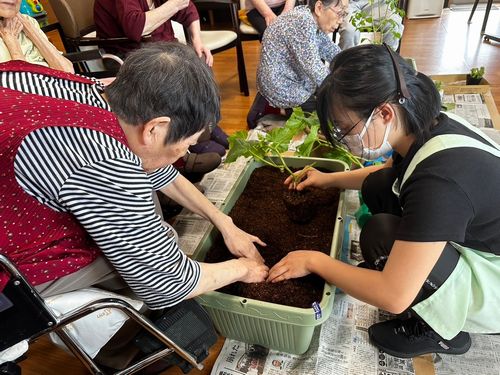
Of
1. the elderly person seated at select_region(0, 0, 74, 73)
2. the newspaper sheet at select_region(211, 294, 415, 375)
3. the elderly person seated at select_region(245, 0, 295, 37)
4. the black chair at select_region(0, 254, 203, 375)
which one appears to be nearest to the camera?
the black chair at select_region(0, 254, 203, 375)

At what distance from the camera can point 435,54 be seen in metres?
3.16

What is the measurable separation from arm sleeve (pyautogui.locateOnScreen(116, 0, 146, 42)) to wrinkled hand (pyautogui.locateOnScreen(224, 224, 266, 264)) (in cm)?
129

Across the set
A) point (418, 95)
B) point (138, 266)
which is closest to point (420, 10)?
point (418, 95)

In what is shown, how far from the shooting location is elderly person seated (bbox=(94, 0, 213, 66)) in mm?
1843

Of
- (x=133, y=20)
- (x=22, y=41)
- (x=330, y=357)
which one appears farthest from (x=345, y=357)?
(x=22, y=41)

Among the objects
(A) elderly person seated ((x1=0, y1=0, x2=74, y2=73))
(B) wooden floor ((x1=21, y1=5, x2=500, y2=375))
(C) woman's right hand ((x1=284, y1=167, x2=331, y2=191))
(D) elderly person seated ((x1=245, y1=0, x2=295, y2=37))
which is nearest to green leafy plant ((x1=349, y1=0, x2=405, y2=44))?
(D) elderly person seated ((x1=245, y1=0, x2=295, y2=37))

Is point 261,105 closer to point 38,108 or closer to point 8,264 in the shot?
point 38,108

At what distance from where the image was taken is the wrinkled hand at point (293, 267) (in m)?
1.00

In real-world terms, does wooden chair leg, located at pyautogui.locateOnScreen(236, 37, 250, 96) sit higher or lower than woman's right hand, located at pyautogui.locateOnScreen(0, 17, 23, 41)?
lower

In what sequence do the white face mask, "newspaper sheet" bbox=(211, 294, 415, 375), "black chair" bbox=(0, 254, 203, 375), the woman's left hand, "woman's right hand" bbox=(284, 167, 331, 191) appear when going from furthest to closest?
1. the woman's left hand
2. "woman's right hand" bbox=(284, 167, 331, 191)
3. "newspaper sheet" bbox=(211, 294, 415, 375)
4. the white face mask
5. "black chair" bbox=(0, 254, 203, 375)

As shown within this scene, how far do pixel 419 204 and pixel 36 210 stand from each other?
0.78 metres

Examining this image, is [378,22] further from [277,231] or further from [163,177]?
[163,177]

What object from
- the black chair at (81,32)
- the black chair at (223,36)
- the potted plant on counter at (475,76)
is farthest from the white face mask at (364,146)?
the black chair at (223,36)

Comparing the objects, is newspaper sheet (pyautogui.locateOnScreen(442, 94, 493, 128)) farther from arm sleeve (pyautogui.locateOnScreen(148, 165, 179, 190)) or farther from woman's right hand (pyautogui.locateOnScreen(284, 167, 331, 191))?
arm sleeve (pyautogui.locateOnScreen(148, 165, 179, 190))
